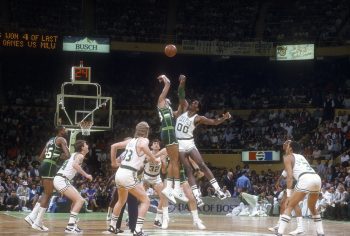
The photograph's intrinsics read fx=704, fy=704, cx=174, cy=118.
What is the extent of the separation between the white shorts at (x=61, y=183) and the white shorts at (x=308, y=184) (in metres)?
4.70

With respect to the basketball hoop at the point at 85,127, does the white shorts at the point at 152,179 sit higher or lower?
lower

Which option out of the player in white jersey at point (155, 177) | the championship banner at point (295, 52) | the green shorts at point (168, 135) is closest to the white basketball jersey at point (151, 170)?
the player in white jersey at point (155, 177)

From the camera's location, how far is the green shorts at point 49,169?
15.5 m

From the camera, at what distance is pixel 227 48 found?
36406 mm

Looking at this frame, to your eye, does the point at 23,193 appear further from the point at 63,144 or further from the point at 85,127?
the point at 63,144

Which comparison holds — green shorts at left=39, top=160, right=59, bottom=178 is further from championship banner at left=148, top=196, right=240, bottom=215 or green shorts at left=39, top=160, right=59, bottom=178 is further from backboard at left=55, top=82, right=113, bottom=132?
championship banner at left=148, top=196, right=240, bottom=215

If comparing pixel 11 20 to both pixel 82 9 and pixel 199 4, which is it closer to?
pixel 82 9

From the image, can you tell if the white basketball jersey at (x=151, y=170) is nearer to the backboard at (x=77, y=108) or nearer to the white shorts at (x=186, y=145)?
the white shorts at (x=186, y=145)

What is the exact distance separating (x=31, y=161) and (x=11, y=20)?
8851 millimetres

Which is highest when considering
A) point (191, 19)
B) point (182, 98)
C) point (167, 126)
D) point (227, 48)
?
point (191, 19)

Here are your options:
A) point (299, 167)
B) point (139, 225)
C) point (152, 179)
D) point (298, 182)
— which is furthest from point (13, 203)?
point (298, 182)

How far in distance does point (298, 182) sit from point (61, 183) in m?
4.82

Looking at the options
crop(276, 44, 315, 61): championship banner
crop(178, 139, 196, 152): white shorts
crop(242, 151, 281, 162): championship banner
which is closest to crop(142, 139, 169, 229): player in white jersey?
crop(178, 139, 196, 152): white shorts

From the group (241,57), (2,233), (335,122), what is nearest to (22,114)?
(241,57)
